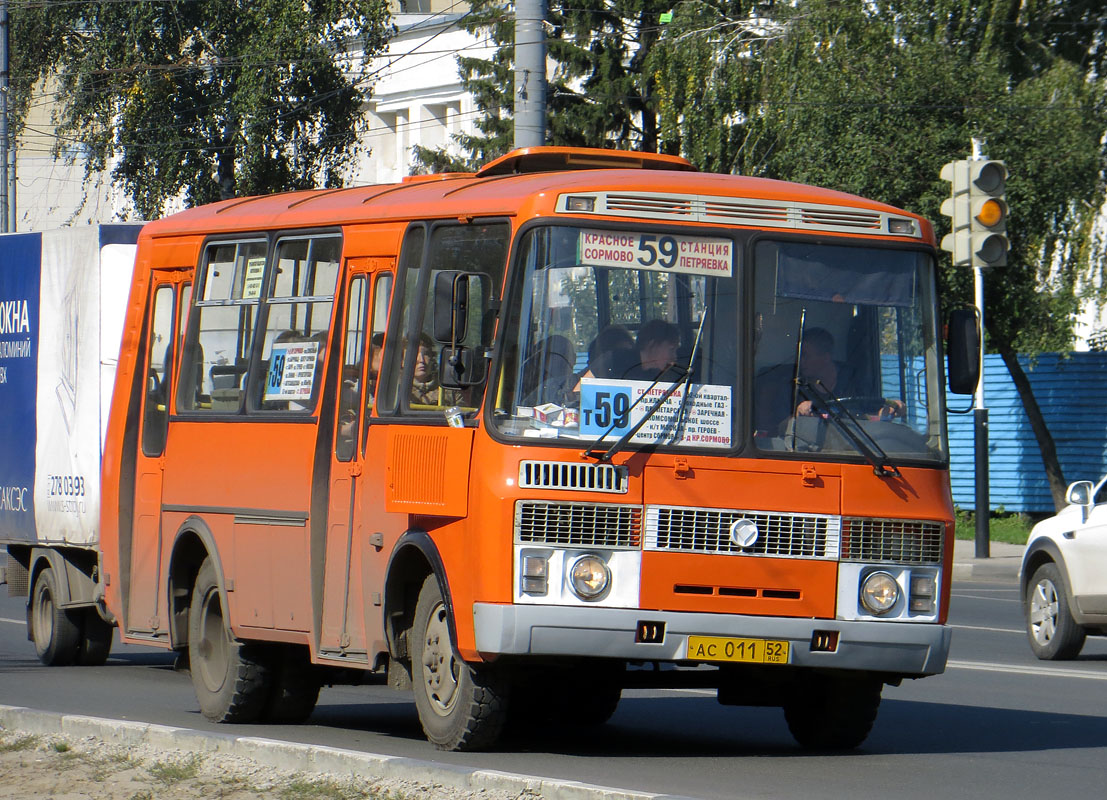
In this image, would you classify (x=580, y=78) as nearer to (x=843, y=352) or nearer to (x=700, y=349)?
(x=843, y=352)

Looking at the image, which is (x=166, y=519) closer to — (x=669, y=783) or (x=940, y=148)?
(x=669, y=783)

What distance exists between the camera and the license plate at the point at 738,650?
28.2 ft

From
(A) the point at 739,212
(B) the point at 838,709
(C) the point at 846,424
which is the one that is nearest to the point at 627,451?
(C) the point at 846,424

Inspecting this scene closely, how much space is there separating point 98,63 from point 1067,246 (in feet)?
89.0

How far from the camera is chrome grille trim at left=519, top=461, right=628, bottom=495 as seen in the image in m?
8.51

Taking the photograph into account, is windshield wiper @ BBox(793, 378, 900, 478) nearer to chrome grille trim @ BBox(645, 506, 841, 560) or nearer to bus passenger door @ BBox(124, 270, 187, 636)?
chrome grille trim @ BBox(645, 506, 841, 560)

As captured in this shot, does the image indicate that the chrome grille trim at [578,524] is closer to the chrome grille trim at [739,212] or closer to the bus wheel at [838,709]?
the chrome grille trim at [739,212]

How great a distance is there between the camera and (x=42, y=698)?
39.8 feet

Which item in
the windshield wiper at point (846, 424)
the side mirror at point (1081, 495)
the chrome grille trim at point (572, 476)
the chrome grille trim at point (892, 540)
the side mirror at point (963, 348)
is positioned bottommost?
the chrome grille trim at point (892, 540)

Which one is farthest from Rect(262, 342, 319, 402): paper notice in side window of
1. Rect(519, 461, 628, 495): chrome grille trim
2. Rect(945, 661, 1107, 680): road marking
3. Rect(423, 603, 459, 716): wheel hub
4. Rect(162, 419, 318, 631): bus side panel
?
Rect(945, 661, 1107, 680): road marking

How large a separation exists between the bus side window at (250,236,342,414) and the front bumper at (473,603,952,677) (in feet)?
7.67

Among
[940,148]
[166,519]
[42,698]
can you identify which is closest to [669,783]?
[166,519]

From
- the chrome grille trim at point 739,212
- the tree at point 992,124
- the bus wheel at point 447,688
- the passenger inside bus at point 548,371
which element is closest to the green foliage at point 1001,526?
the tree at point 992,124

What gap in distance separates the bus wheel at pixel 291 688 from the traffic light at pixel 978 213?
11.8m
